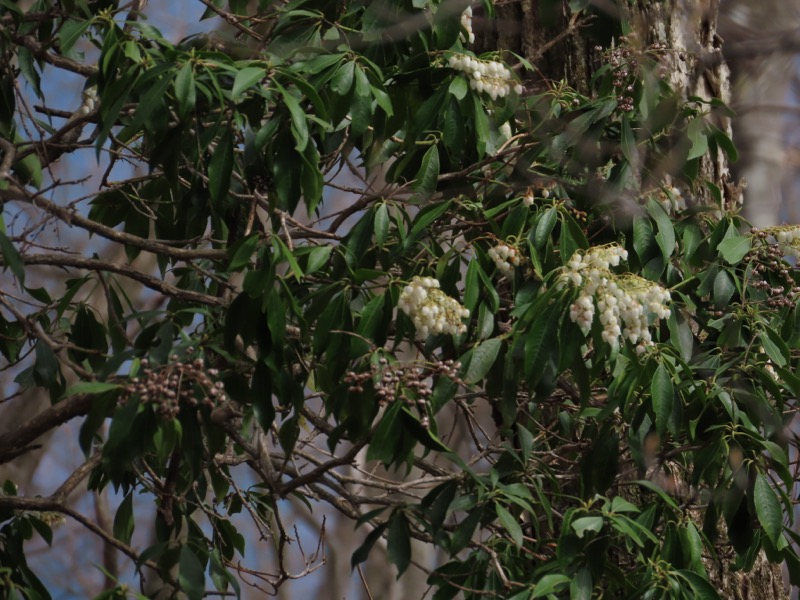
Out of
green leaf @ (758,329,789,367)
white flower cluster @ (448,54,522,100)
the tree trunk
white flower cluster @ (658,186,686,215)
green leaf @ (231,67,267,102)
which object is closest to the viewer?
green leaf @ (231,67,267,102)

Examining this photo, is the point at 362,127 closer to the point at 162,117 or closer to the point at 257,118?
the point at 257,118

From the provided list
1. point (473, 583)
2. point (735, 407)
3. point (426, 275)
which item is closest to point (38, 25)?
point (426, 275)

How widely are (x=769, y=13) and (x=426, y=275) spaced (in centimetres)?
186

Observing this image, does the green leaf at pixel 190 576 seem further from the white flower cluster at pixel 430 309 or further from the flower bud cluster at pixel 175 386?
the white flower cluster at pixel 430 309

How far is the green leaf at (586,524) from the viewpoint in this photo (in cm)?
197

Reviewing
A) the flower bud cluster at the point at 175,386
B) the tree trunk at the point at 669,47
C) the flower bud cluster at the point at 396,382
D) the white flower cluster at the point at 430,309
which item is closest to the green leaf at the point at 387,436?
the flower bud cluster at the point at 396,382

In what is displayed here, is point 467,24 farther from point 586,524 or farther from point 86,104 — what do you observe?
point 586,524

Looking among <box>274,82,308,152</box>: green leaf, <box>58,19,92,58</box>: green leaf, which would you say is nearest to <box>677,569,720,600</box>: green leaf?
<box>274,82,308,152</box>: green leaf

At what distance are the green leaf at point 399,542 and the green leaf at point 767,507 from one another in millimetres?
681

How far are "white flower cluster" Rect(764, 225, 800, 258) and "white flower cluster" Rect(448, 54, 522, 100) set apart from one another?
0.70 m

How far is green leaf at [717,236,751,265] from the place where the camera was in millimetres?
2443

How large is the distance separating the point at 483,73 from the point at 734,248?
2.28ft

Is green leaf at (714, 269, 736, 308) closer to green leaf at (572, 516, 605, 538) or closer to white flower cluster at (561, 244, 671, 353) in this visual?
white flower cluster at (561, 244, 671, 353)

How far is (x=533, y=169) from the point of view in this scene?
258 centimetres
